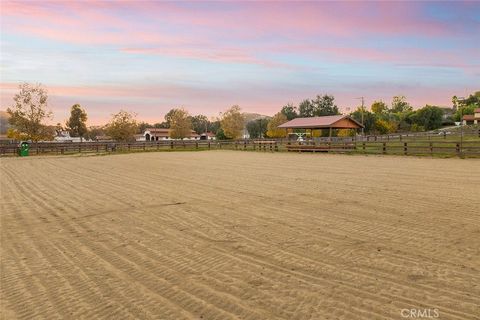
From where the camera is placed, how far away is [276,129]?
99438 mm

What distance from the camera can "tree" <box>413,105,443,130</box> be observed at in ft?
340

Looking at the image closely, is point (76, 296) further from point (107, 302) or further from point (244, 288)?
point (244, 288)

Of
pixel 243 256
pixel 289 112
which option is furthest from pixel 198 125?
pixel 243 256

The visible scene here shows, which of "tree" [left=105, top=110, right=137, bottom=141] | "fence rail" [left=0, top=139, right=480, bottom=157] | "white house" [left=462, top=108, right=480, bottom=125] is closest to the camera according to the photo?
"fence rail" [left=0, top=139, right=480, bottom=157]

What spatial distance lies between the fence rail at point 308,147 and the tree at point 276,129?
42642 mm

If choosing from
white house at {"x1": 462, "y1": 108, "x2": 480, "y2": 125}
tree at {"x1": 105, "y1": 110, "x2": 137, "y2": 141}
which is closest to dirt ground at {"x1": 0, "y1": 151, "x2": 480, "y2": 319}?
tree at {"x1": 105, "y1": 110, "x2": 137, "y2": 141}

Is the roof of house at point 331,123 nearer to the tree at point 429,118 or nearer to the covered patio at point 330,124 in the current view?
the covered patio at point 330,124

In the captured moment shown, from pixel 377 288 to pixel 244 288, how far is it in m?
1.60

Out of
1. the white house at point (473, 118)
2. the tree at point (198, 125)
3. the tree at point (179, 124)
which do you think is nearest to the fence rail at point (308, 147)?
the tree at point (179, 124)

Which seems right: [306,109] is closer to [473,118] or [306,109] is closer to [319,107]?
[319,107]

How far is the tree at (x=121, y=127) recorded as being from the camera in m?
77.1

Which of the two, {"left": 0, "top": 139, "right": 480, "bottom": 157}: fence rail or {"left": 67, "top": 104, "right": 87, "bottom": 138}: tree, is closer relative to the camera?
{"left": 0, "top": 139, "right": 480, "bottom": 157}: fence rail

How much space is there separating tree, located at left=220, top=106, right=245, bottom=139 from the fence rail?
122 ft

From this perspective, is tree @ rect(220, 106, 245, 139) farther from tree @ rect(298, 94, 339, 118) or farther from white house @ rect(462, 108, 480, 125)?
white house @ rect(462, 108, 480, 125)
